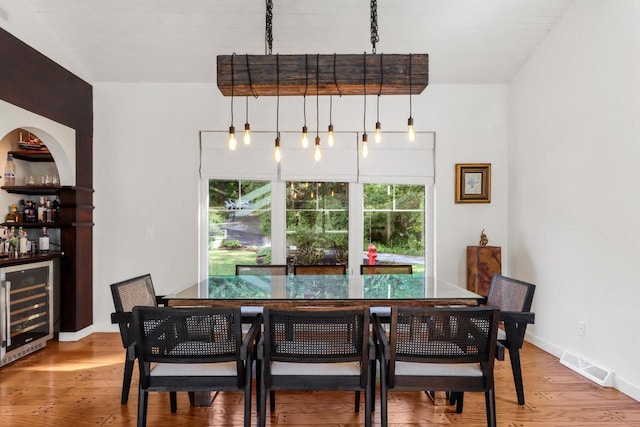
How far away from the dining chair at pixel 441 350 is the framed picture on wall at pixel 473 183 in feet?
8.89

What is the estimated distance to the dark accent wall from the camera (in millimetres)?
3453

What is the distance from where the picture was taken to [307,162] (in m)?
4.52

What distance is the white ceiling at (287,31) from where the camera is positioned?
3.54m

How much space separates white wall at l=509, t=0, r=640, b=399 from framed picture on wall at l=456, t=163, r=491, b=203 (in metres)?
0.29

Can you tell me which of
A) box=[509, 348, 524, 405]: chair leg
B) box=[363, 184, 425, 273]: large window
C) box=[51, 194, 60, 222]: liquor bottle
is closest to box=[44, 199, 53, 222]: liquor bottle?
box=[51, 194, 60, 222]: liquor bottle

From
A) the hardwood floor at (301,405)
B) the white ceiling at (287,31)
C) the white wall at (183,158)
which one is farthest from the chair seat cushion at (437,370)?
the white ceiling at (287,31)

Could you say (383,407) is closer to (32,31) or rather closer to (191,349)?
(191,349)

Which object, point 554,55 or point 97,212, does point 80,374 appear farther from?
point 554,55

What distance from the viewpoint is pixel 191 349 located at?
196 centimetres

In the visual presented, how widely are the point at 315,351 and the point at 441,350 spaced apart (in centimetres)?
60

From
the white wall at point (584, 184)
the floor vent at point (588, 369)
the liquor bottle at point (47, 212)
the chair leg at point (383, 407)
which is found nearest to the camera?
the chair leg at point (383, 407)

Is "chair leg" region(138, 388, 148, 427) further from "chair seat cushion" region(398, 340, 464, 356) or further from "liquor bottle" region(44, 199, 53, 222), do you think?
"liquor bottle" region(44, 199, 53, 222)

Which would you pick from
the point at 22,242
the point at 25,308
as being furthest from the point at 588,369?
the point at 22,242

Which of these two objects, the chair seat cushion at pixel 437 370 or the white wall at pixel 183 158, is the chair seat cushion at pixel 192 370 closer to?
the chair seat cushion at pixel 437 370
